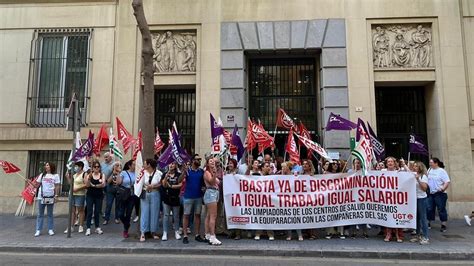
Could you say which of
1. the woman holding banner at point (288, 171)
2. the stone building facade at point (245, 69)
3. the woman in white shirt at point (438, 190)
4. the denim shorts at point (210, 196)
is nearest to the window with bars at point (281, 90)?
the stone building facade at point (245, 69)

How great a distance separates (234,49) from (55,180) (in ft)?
25.4

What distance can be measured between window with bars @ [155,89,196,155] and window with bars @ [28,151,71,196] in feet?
12.3

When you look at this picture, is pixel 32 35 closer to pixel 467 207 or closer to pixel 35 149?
pixel 35 149

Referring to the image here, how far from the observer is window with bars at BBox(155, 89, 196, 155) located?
610 inches

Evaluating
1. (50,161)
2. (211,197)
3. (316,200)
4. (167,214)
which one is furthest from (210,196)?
(50,161)

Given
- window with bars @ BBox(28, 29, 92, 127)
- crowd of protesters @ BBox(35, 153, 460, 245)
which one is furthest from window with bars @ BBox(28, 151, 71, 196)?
Result: crowd of protesters @ BBox(35, 153, 460, 245)

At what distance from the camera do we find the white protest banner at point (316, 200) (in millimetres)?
9539

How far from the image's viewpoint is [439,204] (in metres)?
10.7

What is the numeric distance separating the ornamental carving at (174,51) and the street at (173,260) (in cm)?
837

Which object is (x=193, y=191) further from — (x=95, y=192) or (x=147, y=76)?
(x=147, y=76)

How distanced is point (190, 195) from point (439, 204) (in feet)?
22.4

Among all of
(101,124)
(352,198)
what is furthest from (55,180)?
(352,198)

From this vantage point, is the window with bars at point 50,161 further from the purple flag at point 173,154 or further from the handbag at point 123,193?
the purple flag at point 173,154

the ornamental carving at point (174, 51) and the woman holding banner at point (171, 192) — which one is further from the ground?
the ornamental carving at point (174, 51)
